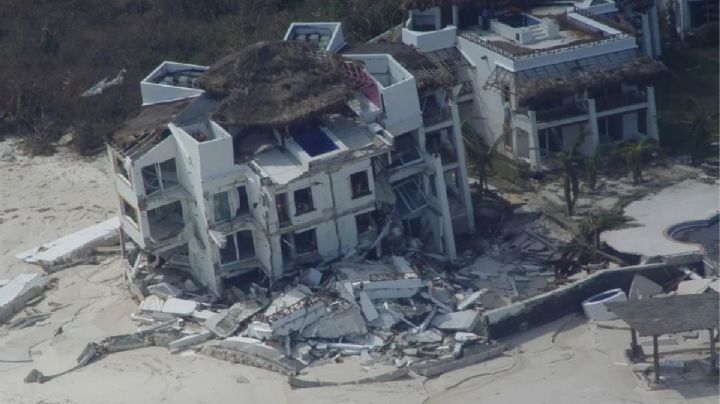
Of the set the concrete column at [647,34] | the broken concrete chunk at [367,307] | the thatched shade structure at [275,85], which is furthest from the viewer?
the concrete column at [647,34]

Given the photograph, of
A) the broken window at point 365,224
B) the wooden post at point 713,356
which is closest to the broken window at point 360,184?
the broken window at point 365,224

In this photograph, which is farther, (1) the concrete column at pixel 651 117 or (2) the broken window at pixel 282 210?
(1) the concrete column at pixel 651 117

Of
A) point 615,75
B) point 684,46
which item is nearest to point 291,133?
point 615,75

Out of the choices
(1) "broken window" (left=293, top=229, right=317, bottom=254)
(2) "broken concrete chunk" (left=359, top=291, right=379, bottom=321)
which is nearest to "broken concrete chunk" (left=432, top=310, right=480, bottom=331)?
(2) "broken concrete chunk" (left=359, top=291, right=379, bottom=321)

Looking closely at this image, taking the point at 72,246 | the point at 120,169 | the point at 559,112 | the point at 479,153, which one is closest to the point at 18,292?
the point at 72,246

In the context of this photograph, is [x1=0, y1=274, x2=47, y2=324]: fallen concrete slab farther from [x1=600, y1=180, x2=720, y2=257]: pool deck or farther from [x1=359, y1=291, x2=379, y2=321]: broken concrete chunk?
[x1=600, y1=180, x2=720, y2=257]: pool deck

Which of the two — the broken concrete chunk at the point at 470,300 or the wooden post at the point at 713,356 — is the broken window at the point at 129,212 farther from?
the wooden post at the point at 713,356

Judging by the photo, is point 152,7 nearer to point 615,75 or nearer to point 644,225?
point 615,75
